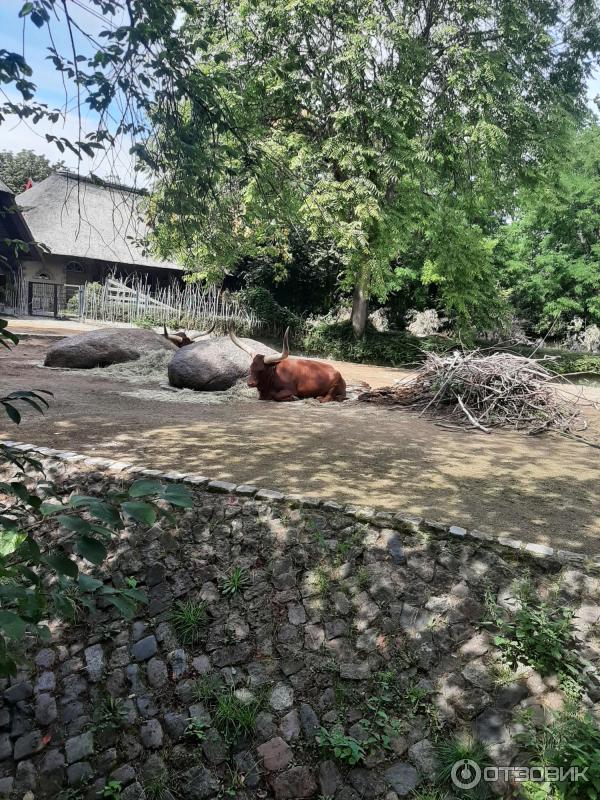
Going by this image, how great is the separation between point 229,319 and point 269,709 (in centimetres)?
1802

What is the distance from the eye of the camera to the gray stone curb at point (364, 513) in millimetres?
3574

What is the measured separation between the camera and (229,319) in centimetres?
2064

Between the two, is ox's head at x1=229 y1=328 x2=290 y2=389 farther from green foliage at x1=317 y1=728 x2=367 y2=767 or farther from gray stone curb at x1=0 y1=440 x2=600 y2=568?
green foliage at x1=317 y1=728 x2=367 y2=767

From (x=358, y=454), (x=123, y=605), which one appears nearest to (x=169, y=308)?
(x=358, y=454)

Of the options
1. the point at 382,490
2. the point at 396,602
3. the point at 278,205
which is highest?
the point at 278,205

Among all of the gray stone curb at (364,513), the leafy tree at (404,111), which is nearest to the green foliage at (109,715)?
the gray stone curb at (364,513)

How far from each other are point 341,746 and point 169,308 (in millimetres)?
19774

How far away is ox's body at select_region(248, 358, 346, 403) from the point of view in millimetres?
8797

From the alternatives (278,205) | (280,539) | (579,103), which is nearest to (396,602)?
(280,539)

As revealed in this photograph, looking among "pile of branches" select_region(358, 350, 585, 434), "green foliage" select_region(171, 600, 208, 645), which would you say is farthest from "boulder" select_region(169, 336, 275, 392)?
"green foliage" select_region(171, 600, 208, 645)

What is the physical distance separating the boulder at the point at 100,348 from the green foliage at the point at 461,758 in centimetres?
943

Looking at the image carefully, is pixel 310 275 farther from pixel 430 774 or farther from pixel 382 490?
pixel 430 774

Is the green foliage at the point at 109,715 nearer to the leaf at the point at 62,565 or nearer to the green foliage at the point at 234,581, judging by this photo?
the green foliage at the point at 234,581

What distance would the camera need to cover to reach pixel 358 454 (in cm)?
559
